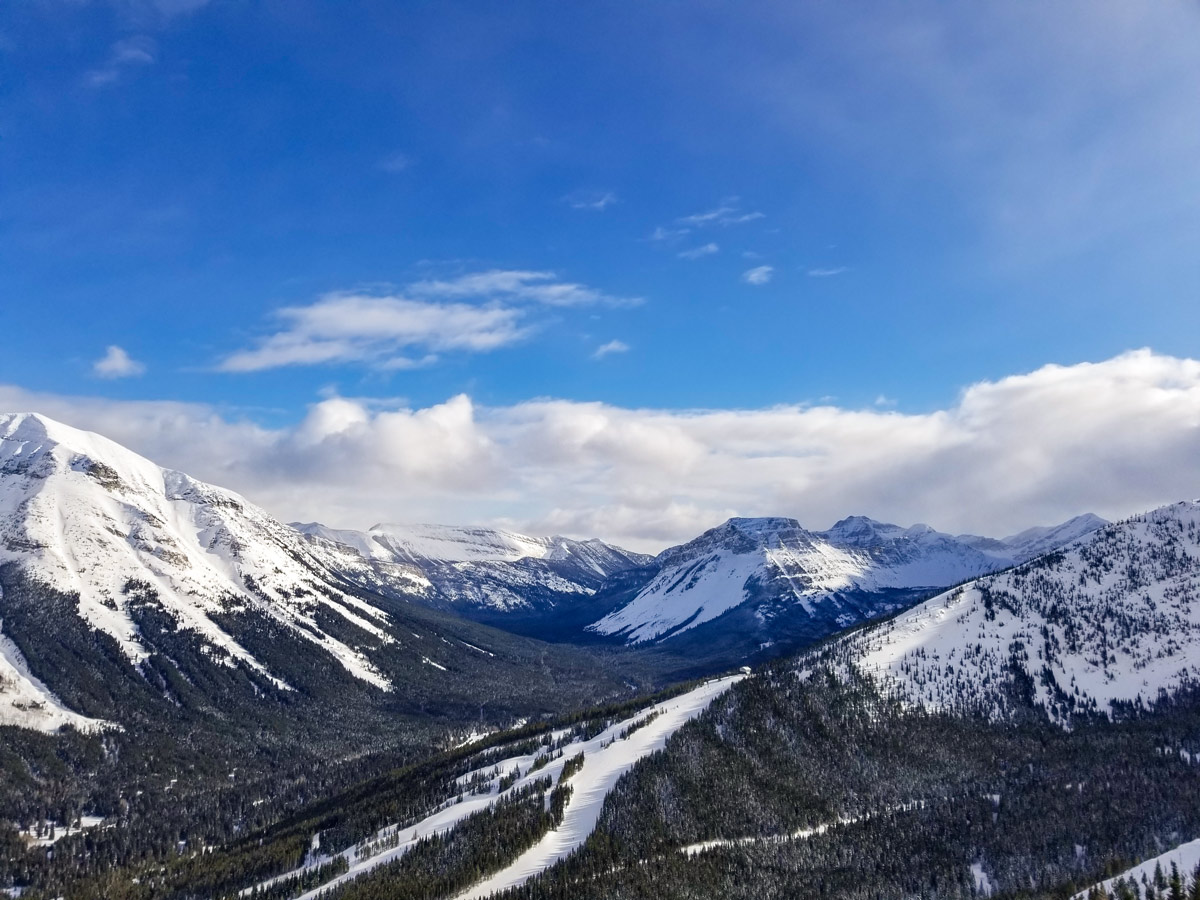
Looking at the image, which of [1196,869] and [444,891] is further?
[444,891]

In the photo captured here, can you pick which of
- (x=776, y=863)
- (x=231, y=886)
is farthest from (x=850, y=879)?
(x=231, y=886)

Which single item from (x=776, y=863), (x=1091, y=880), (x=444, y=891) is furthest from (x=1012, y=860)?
(x=444, y=891)

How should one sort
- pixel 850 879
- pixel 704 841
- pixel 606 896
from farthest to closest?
pixel 704 841 < pixel 850 879 < pixel 606 896

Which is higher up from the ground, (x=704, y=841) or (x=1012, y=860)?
(x=704, y=841)

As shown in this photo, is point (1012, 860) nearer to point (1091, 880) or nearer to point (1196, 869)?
point (1091, 880)

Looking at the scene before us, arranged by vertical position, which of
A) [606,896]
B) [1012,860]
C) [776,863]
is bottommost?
[1012,860]

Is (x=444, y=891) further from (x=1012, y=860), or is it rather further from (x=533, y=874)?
(x=1012, y=860)

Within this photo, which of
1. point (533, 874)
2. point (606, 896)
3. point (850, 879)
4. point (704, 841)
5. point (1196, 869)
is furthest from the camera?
point (704, 841)
